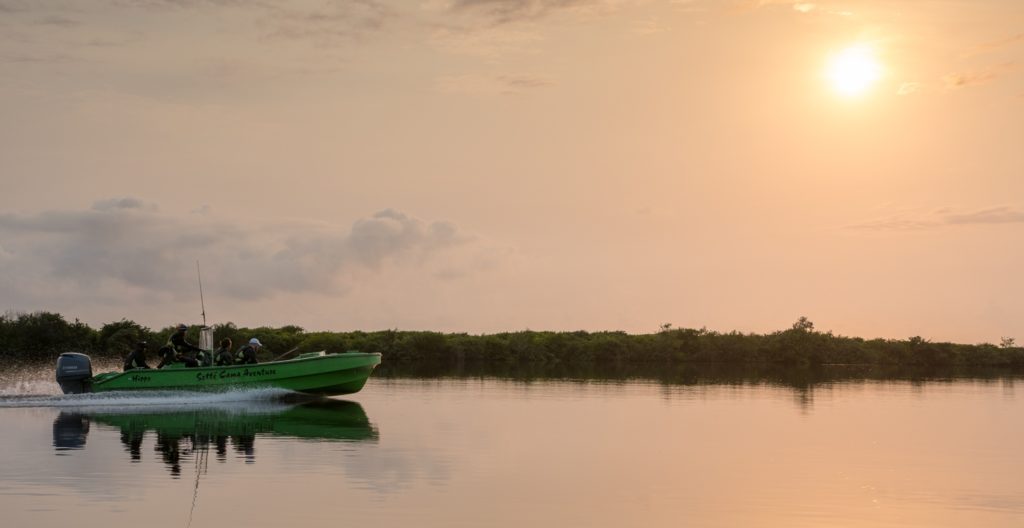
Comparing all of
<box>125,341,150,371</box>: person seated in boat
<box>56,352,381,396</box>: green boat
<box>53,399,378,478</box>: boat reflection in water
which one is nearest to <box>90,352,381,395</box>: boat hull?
<box>56,352,381,396</box>: green boat

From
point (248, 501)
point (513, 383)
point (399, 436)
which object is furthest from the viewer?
point (513, 383)

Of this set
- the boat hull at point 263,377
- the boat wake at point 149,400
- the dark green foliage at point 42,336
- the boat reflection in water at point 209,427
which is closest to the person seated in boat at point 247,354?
the boat hull at point 263,377

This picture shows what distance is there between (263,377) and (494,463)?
16186 millimetres

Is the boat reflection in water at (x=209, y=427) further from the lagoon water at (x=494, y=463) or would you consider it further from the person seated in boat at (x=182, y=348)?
the person seated in boat at (x=182, y=348)

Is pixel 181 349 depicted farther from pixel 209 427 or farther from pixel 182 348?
pixel 209 427

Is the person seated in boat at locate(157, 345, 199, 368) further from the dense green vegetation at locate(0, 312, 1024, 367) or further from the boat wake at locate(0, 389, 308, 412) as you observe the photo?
the dense green vegetation at locate(0, 312, 1024, 367)

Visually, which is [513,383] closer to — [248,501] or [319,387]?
[319,387]

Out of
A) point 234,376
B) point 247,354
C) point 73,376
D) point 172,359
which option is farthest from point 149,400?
point 247,354

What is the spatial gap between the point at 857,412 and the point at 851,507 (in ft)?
65.6

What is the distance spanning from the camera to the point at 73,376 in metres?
35.1

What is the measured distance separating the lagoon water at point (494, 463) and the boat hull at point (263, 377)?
49 centimetres

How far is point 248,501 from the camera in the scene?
17266 mm

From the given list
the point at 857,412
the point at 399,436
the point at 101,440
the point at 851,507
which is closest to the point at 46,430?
the point at 101,440

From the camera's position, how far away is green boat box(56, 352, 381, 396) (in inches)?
1385
